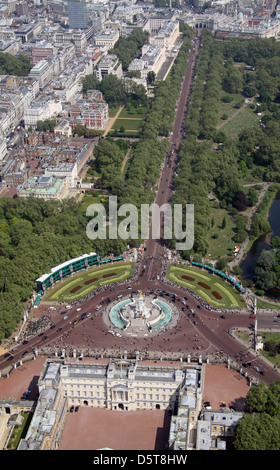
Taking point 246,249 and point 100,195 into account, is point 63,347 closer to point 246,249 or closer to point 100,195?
point 246,249

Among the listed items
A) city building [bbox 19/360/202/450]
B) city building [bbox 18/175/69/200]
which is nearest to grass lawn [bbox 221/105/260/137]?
city building [bbox 18/175/69/200]

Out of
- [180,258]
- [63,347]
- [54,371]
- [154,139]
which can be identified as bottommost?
[54,371]

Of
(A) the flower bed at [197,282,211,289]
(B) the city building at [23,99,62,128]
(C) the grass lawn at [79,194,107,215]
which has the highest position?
(B) the city building at [23,99,62,128]

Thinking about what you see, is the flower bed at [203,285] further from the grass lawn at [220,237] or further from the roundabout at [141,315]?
the grass lawn at [220,237]

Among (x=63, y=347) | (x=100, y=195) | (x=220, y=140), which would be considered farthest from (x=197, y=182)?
(x=63, y=347)

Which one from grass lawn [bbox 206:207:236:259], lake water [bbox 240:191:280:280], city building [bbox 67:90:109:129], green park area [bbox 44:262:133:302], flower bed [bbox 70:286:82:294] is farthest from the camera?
city building [bbox 67:90:109:129]

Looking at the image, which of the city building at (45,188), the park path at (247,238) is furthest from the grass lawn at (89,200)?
the park path at (247,238)

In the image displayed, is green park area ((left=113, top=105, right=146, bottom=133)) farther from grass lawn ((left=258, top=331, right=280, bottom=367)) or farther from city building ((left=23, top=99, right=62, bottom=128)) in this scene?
grass lawn ((left=258, top=331, right=280, bottom=367))
